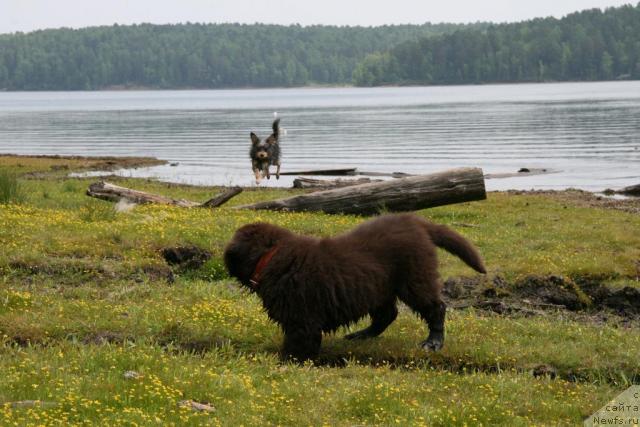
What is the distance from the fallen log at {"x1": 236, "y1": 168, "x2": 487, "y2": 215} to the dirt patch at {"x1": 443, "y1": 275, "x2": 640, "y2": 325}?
20.5 feet

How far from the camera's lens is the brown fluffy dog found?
31.9ft

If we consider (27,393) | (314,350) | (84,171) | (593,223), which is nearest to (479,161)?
(84,171)

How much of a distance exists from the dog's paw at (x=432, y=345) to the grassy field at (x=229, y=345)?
117 millimetres

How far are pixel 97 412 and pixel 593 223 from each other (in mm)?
15159

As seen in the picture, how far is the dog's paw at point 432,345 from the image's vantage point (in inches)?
399

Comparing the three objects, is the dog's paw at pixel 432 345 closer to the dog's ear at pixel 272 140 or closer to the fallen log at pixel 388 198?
the fallen log at pixel 388 198

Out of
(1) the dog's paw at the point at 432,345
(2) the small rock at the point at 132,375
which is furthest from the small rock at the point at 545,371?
(2) the small rock at the point at 132,375

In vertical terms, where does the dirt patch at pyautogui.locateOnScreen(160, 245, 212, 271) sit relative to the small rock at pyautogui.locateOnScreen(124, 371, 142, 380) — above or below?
below

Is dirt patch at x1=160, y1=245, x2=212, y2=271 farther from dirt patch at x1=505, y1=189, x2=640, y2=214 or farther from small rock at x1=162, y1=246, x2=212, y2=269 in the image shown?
dirt patch at x1=505, y1=189, x2=640, y2=214

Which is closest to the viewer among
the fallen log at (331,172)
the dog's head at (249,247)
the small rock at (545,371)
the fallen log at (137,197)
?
the small rock at (545,371)

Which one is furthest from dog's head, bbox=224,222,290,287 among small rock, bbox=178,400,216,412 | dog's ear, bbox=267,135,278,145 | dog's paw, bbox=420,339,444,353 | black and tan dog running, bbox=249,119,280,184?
dog's ear, bbox=267,135,278,145

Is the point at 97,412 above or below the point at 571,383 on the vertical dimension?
above

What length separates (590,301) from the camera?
13.6m

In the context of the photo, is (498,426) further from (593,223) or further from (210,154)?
(210,154)
